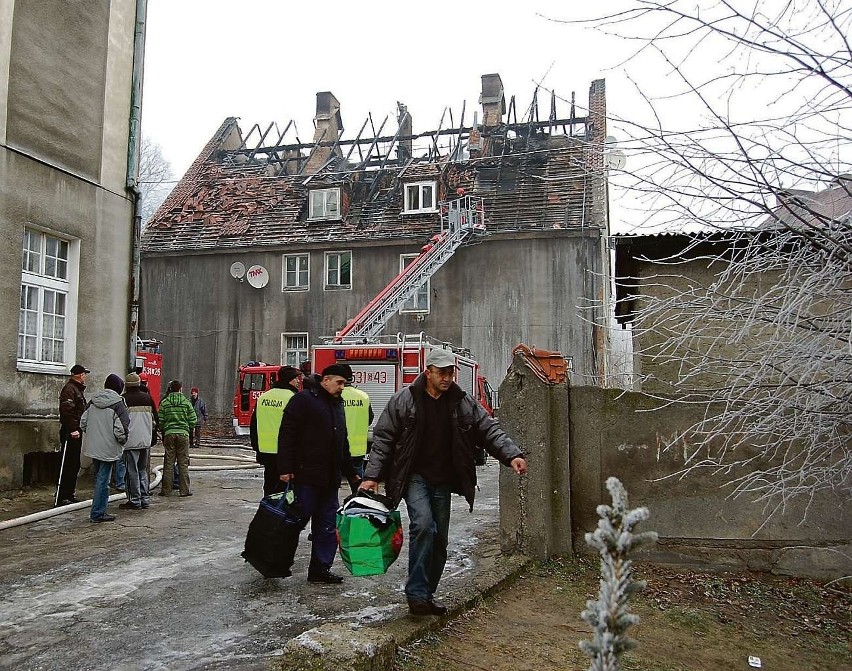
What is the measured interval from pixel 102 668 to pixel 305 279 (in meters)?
23.7

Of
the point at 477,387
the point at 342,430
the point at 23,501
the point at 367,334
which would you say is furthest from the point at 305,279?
the point at 342,430

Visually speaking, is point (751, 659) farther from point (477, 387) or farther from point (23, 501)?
point (477, 387)

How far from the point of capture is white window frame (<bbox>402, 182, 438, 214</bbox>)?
1077 inches

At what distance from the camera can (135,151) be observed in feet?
43.9

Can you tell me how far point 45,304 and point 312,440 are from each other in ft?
23.9

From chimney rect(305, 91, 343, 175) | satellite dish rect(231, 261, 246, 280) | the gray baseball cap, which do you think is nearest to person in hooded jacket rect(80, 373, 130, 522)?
the gray baseball cap

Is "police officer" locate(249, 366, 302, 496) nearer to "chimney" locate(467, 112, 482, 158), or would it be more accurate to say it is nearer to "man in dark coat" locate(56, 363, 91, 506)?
"man in dark coat" locate(56, 363, 91, 506)

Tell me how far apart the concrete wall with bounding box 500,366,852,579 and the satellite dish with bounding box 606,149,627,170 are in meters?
3.00

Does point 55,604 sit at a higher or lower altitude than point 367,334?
lower

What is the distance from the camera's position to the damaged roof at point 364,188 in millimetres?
26219

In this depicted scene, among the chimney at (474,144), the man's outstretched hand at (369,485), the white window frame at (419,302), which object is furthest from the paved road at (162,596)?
the chimney at (474,144)

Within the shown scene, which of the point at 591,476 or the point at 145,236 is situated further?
the point at 145,236

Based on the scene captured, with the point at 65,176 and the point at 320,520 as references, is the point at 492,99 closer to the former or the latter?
the point at 65,176

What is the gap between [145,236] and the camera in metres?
29.5
